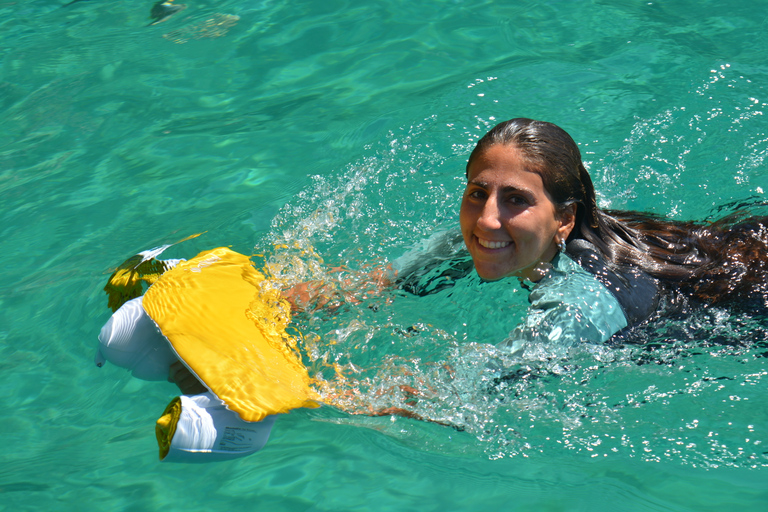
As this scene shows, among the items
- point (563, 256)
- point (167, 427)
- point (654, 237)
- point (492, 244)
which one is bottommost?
point (167, 427)

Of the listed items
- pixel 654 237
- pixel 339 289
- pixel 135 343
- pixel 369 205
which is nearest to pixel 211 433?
pixel 135 343

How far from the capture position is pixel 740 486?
8.49 feet

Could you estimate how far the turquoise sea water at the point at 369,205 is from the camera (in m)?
2.78

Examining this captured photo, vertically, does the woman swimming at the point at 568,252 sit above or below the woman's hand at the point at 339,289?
above

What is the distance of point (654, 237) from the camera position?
3.20 metres

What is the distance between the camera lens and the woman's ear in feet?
9.55

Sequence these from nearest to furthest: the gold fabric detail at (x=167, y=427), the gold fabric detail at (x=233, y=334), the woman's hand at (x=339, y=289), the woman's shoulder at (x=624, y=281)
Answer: the gold fabric detail at (x=167, y=427) → the gold fabric detail at (x=233, y=334) → the woman's shoulder at (x=624, y=281) → the woman's hand at (x=339, y=289)

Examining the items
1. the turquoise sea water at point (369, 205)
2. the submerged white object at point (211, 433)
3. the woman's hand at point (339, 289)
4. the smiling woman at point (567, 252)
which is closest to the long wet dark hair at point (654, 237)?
the smiling woman at point (567, 252)

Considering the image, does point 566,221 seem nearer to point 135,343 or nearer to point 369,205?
point 369,205

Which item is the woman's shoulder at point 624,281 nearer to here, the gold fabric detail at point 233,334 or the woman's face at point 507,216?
the woman's face at point 507,216

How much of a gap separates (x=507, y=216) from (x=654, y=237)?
0.86 m

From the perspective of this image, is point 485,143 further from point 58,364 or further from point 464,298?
point 58,364

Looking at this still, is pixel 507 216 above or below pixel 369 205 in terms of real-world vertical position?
above

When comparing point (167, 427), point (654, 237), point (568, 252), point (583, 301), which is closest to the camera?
point (167, 427)
